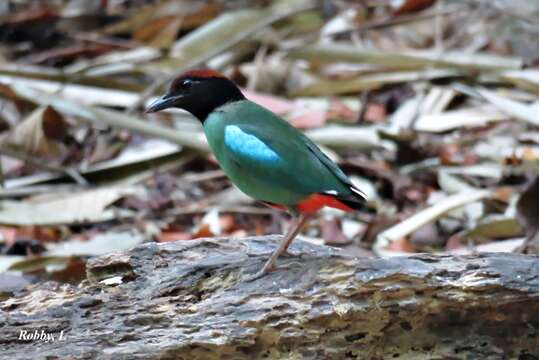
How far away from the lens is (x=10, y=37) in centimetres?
979

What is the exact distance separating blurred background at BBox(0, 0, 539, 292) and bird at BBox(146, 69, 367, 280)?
1376 millimetres

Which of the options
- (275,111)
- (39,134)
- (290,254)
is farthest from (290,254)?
(275,111)

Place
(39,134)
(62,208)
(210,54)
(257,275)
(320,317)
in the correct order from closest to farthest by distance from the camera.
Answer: (320,317), (257,275), (62,208), (39,134), (210,54)

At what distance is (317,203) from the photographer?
165 inches

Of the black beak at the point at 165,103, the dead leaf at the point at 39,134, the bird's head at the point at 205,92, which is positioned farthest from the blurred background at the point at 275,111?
the bird's head at the point at 205,92

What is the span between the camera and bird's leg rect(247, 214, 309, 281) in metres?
4.04

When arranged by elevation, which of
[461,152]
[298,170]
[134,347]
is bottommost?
[461,152]

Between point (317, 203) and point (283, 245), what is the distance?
20 cm

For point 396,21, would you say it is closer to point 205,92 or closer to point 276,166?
point 205,92

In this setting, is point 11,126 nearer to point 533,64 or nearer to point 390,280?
point 533,64

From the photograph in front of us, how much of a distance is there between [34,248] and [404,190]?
91.7 inches

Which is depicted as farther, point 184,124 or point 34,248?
point 184,124

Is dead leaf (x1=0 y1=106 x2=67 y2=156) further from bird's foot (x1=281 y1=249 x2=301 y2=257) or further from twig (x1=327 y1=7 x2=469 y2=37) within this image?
bird's foot (x1=281 y1=249 x2=301 y2=257)

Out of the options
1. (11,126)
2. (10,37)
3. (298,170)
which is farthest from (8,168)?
(298,170)
